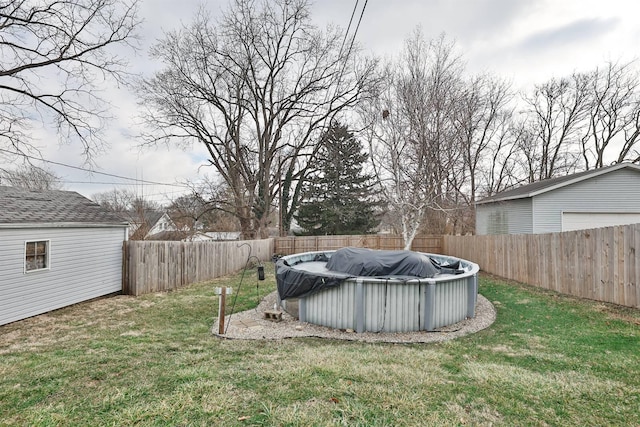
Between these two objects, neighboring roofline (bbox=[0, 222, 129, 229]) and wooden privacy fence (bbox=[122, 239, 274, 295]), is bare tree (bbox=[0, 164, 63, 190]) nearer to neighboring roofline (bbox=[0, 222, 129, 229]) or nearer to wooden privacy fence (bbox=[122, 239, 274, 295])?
neighboring roofline (bbox=[0, 222, 129, 229])

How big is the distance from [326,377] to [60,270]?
26.4ft

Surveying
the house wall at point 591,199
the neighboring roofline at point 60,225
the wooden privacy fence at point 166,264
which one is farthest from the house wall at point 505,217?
the neighboring roofline at point 60,225

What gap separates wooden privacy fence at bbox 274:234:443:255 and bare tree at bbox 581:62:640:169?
40.7 ft

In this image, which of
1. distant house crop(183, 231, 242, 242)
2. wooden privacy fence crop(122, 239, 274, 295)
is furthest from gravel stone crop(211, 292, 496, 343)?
distant house crop(183, 231, 242, 242)

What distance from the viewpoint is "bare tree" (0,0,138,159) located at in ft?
25.5

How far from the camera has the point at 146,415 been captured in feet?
8.65

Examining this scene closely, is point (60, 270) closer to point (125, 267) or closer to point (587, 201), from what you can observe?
point (125, 267)

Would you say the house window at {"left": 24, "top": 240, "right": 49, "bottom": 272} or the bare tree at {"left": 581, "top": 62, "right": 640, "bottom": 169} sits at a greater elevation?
the bare tree at {"left": 581, "top": 62, "right": 640, "bottom": 169}

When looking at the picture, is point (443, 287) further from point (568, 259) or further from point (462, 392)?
point (568, 259)

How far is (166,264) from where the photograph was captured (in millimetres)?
10023

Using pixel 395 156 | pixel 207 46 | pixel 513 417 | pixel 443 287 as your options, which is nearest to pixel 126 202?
pixel 207 46

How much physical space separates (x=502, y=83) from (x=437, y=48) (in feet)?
23.2

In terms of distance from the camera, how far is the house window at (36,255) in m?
7.26

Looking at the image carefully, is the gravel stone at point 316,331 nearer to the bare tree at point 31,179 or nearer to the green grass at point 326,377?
the green grass at point 326,377
